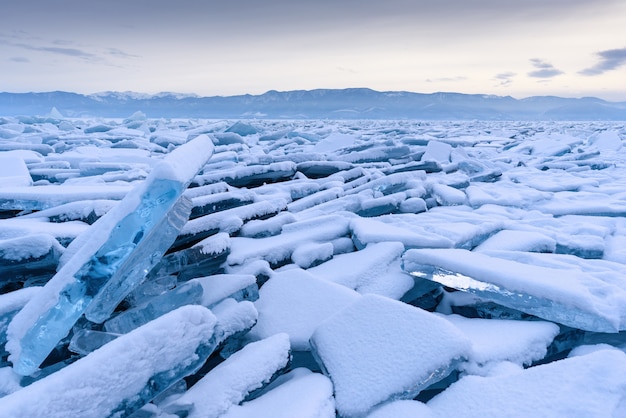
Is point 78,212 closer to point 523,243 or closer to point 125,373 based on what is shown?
point 125,373

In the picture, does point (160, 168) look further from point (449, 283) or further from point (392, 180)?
point (392, 180)

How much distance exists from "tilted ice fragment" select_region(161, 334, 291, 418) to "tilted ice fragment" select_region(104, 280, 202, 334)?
0.27 m

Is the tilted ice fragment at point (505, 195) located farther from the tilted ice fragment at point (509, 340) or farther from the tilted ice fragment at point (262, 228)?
the tilted ice fragment at point (509, 340)

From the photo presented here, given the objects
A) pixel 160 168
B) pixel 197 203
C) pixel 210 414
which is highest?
pixel 160 168

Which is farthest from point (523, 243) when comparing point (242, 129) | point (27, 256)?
point (242, 129)

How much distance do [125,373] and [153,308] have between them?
48cm

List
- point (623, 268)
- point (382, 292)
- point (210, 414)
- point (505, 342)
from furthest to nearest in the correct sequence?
point (623, 268), point (382, 292), point (505, 342), point (210, 414)

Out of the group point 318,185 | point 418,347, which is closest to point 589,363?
point 418,347

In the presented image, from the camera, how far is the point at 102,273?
42.5 inches

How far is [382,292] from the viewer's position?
176 cm

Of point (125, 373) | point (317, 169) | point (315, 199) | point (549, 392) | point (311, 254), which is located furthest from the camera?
point (317, 169)

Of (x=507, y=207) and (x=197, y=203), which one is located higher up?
(x=197, y=203)

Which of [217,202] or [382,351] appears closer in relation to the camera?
[382,351]

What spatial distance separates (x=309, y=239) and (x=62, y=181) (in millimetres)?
3296
